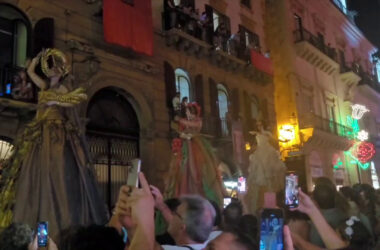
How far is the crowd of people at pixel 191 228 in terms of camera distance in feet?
7.36

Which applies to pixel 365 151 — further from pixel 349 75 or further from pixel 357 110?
pixel 349 75

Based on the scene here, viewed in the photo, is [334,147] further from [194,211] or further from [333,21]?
[194,211]

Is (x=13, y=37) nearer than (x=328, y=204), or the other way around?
(x=328, y=204)

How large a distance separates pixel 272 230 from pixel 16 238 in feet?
7.74

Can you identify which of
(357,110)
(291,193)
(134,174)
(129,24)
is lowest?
(291,193)

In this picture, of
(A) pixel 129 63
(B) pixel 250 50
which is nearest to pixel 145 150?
(A) pixel 129 63

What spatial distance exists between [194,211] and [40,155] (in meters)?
2.40

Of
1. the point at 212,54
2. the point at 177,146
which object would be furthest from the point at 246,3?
the point at 177,146

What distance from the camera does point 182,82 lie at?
573 inches

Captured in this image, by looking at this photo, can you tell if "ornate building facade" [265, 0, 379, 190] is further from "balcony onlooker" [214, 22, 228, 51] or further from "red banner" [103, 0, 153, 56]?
"red banner" [103, 0, 153, 56]

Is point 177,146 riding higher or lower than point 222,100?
lower

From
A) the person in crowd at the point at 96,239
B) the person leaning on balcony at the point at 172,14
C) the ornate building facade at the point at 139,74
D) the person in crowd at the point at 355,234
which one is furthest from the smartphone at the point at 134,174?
the person leaning on balcony at the point at 172,14

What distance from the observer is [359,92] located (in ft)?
90.1

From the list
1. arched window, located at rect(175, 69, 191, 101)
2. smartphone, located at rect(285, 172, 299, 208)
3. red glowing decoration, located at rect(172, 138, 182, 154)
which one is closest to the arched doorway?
arched window, located at rect(175, 69, 191, 101)
